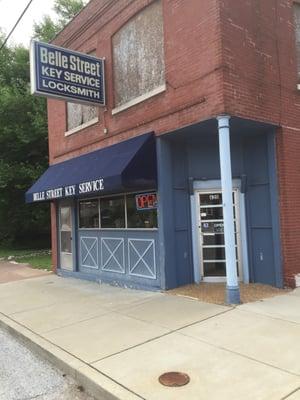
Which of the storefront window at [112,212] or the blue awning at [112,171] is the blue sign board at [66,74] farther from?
the storefront window at [112,212]

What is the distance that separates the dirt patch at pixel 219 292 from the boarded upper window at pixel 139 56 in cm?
435

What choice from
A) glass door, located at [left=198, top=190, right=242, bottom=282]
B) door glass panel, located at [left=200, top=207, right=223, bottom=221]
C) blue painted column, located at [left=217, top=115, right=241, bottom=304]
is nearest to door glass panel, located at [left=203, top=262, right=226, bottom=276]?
glass door, located at [left=198, top=190, right=242, bottom=282]

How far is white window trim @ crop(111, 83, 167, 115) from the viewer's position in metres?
9.26

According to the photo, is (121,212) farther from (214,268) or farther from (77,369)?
(77,369)

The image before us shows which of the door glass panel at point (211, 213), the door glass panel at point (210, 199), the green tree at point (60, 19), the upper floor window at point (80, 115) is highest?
the green tree at point (60, 19)

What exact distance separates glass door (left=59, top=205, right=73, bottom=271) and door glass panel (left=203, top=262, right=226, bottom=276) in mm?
4727

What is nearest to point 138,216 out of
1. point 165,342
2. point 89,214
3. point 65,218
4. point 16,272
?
point 89,214

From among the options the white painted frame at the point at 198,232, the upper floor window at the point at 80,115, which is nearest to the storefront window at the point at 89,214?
the upper floor window at the point at 80,115

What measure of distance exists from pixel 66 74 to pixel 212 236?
4.93 meters

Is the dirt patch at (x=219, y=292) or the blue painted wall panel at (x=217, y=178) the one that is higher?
the blue painted wall panel at (x=217, y=178)

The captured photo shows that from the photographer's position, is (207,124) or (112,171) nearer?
(207,124)

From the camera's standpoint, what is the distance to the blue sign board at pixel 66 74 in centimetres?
951

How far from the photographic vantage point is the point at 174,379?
4645 millimetres

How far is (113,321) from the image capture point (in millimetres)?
7168
